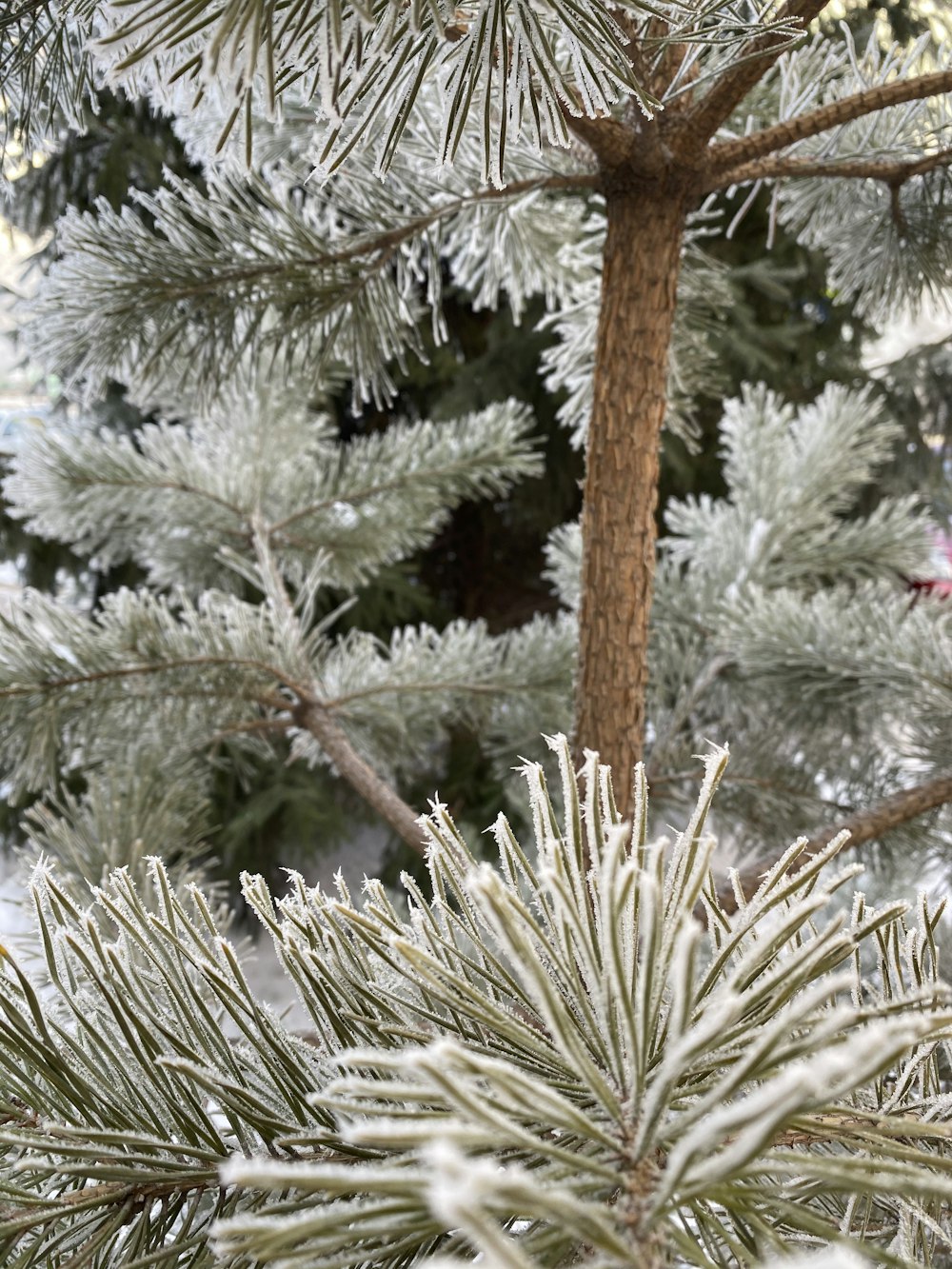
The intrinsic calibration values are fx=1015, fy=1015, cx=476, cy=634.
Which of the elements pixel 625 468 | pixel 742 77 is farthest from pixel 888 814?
pixel 742 77

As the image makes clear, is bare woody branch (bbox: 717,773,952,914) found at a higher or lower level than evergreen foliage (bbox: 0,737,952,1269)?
higher

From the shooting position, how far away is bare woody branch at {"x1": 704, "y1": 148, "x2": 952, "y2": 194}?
0.38 metres

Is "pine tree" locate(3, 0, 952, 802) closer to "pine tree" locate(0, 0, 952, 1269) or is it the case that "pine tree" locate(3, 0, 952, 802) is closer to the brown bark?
"pine tree" locate(0, 0, 952, 1269)

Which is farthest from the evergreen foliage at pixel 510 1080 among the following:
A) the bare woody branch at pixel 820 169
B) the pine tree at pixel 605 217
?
the bare woody branch at pixel 820 169

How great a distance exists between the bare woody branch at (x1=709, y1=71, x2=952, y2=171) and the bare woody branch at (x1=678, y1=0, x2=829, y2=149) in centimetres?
2

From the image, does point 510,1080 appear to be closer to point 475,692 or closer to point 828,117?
point 828,117

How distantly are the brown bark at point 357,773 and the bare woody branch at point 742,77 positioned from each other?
31 cm

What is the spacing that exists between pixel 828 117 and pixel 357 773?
0.38 meters

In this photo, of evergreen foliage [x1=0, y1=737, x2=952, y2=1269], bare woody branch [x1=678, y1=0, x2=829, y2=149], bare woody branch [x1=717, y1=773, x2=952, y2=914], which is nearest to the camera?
evergreen foliage [x1=0, y1=737, x2=952, y2=1269]

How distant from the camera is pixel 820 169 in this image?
387 mm

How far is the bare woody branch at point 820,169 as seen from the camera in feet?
1.24

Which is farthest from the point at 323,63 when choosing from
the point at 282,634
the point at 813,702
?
the point at 813,702

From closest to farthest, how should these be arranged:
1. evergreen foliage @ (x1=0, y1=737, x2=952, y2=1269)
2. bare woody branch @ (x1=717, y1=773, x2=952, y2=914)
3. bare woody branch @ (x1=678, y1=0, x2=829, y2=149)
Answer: evergreen foliage @ (x1=0, y1=737, x2=952, y2=1269) < bare woody branch @ (x1=678, y1=0, x2=829, y2=149) < bare woody branch @ (x1=717, y1=773, x2=952, y2=914)

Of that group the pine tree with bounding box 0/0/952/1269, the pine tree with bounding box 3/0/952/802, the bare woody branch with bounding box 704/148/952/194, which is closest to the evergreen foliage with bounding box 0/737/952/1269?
the pine tree with bounding box 0/0/952/1269
